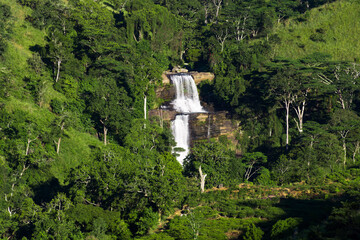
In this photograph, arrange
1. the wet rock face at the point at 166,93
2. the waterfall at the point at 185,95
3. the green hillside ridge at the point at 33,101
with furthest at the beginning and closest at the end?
the waterfall at the point at 185,95, the wet rock face at the point at 166,93, the green hillside ridge at the point at 33,101

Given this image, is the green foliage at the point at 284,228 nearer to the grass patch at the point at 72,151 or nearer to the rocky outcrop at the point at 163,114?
the grass patch at the point at 72,151

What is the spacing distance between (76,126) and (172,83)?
72.2 ft

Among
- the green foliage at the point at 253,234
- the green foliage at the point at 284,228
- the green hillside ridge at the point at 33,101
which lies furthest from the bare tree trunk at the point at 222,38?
the green foliage at the point at 284,228

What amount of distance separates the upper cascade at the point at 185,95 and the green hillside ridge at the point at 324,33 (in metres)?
20.2

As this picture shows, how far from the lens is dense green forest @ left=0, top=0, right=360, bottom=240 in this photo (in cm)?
3659

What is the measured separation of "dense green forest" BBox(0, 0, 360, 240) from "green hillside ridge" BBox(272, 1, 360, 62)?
0.99ft

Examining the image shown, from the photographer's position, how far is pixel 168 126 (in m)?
66.2

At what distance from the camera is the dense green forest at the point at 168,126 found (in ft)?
120

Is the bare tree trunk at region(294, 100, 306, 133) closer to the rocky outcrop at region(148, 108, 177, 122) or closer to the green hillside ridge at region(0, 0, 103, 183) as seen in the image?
the rocky outcrop at region(148, 108, 177, 122)

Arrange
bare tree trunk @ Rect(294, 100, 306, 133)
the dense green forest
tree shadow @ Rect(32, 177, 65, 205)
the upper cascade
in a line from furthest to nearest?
the upper cascade < bare tree trunk @ Rect(294, 100, 306, 133) < tree shadow @ Rect(32, 177, 65, 205) < the dense green forest

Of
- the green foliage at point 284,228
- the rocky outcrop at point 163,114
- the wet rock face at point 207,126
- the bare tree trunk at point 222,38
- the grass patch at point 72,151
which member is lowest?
the green foliage at point 284,228

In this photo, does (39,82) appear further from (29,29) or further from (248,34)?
(248,34)

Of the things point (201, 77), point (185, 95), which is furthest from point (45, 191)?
point (201, 77)

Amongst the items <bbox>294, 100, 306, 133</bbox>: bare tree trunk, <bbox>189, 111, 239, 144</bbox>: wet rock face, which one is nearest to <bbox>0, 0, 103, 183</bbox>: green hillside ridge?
<bbox>189, 111, 239, 144</bbox>: wet rock face
